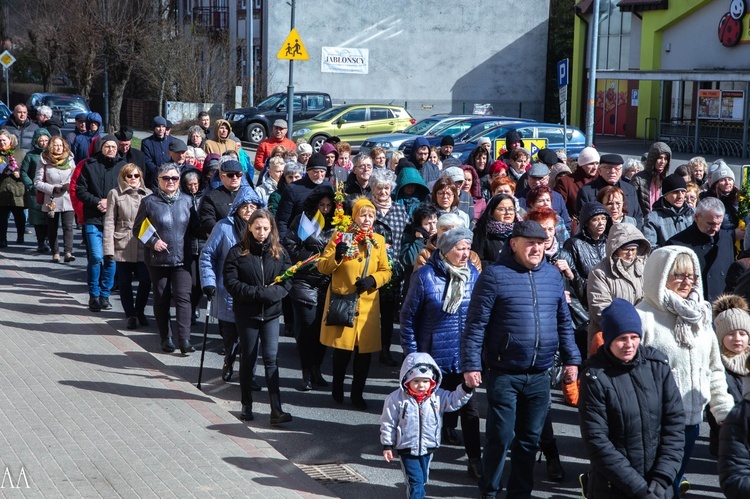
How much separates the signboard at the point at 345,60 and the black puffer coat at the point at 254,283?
126 feet

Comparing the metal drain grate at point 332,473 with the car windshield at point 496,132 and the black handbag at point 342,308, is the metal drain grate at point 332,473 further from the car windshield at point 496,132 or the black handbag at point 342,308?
the car windshield at point 496,132

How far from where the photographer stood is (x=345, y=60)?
46.2 metres

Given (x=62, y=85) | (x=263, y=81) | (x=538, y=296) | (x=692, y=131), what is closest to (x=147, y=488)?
(x=538, y=296)

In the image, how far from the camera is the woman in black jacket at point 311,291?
920cm

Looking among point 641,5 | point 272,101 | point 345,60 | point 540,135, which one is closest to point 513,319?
point 540,135

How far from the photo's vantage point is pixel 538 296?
20.4 feet

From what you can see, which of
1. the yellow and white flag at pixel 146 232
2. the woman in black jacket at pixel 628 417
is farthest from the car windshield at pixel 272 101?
the woman in black jacket at pixel 628 417

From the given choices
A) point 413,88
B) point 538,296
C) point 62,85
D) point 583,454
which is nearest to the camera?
point 538,296

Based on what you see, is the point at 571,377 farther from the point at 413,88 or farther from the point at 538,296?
the point at 413,88

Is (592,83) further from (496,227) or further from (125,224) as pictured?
(496,227)

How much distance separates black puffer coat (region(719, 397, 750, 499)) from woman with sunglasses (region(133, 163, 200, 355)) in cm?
665

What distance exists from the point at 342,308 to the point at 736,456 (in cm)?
443

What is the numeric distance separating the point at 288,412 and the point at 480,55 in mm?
42530

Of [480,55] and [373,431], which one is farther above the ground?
[480,55]
